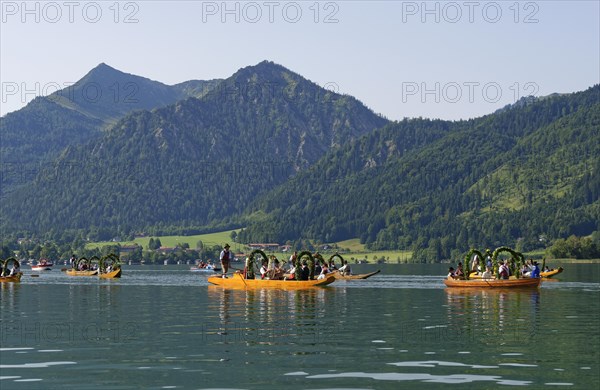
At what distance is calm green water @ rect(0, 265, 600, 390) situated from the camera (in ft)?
114

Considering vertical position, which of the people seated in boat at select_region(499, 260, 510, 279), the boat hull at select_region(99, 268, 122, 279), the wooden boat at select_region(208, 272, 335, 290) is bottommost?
the boat hull at select_region(99, 268, 122, 279)

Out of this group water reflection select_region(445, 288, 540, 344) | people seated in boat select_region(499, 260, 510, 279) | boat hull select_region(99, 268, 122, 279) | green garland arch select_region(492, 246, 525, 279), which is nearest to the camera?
water reflection select_region(445, 288, 540, 344)

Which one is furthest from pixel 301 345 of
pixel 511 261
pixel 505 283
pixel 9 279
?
pixel 9 279

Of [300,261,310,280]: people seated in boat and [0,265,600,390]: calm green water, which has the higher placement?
[300,261,310,280]: people seated in boat

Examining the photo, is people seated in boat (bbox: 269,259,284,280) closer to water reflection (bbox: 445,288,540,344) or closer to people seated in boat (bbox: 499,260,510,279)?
water reflection (bbox: 445,288,540,344)

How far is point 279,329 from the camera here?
5309 centimetres

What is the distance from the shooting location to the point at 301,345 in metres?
44.9

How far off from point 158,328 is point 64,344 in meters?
9.61

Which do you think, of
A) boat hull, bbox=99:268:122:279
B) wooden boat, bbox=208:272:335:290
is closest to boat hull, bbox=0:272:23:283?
boat hull, bbox=99:268:122:279

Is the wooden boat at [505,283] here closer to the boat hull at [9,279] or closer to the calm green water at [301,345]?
the calm green water at [301,345]

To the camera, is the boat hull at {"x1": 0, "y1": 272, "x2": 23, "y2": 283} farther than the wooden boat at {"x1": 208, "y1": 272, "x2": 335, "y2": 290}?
Yes

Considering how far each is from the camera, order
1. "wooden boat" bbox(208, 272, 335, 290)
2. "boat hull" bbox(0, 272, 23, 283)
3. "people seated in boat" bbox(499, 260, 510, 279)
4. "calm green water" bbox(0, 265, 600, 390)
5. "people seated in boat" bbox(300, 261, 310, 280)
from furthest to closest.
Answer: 1. "boat hull" bbox(0, 272, 23, 283)
2. "people seated in boat" bbox(499, 260, 510, 279)
3. "people seated in boat" bbox(300, 261, 310, 280)
4. "wooden boat" bbox(208, 272, 335, 290)
5. "calm green water" bbox(0, 265, 600, 390)

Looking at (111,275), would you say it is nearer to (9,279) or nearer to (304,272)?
(9,279)

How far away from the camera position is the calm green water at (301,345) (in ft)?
114
